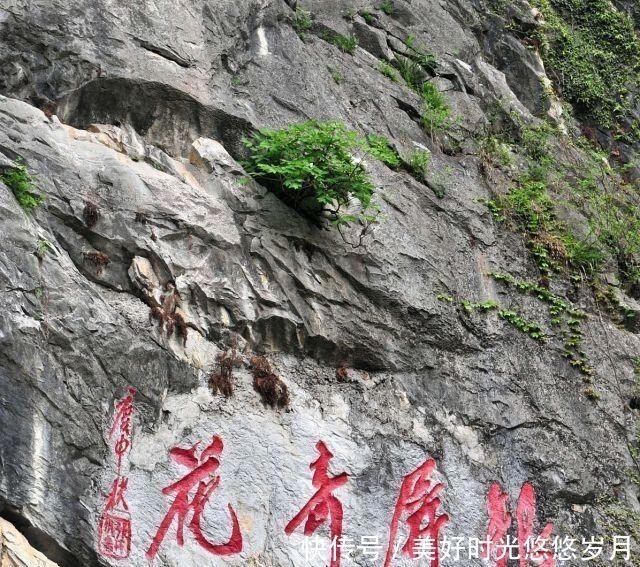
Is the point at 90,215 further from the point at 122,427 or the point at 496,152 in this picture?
the point at 496,152

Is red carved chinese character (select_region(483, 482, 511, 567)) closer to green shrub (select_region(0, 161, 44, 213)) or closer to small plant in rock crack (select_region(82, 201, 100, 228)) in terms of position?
small plant in rock crack (select_region(82, 201, 100, 228))

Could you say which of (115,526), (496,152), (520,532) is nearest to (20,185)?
(115,526)

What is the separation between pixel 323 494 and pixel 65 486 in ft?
6.35

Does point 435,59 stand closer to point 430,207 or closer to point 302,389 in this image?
point 430,207

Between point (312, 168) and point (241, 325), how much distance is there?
1.49 meters

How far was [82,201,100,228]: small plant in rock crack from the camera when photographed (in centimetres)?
611

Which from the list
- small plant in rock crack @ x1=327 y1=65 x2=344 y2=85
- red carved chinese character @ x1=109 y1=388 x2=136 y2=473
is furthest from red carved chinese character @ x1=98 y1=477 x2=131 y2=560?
small plant in rock crack @ x1=327 y1=65 x2=344 y2=85

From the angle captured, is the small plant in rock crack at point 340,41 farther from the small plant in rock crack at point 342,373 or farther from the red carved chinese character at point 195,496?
the red carved chinese character at point 195,496

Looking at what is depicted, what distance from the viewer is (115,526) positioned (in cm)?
514

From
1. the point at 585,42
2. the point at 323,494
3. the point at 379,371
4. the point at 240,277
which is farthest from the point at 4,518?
the point at 585,42

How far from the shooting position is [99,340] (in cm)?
555

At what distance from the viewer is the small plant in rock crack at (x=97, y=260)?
6031 mm

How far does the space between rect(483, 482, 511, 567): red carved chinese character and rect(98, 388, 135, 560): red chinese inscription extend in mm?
2896

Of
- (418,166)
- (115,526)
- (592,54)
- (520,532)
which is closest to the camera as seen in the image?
(115,526)
